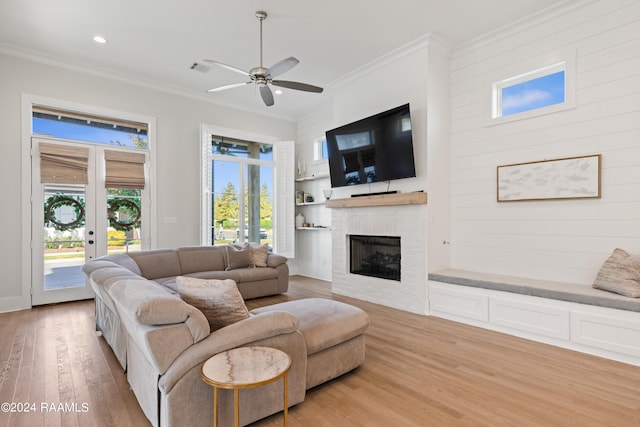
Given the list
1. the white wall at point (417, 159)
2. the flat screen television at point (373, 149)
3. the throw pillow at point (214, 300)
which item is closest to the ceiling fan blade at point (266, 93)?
the flat screen television at point (373, 149)

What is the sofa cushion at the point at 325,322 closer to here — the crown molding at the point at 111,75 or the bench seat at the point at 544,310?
the bench seat at the point at 544,310

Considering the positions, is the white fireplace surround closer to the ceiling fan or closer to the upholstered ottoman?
the upholstered ottoman

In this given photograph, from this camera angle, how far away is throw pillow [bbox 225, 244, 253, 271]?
5262mm

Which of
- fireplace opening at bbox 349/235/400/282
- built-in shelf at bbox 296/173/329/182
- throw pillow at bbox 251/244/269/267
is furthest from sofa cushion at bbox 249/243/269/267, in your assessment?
built-in shelf at bbox 296/173/329/182

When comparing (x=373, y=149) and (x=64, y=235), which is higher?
(x=373, y=149)

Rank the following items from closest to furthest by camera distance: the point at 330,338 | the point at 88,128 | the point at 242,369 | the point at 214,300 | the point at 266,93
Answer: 1. the point at 242,369
2. the point at 214,300
3. the point at 330,338
4. the point at 266,93
5. the point at 88,128

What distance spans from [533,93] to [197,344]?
4406mm

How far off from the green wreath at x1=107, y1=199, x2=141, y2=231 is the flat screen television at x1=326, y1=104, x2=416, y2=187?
10.9 feet

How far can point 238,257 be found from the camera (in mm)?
5344

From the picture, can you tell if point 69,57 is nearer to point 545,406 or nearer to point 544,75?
point 544,75

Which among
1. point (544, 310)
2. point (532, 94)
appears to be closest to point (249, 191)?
point (532, 94)

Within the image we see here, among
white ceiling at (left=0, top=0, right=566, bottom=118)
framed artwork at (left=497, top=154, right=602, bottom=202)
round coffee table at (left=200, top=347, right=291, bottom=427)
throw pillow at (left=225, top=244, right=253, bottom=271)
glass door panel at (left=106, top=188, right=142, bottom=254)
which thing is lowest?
round coffee table at (left=200, top=347, right=291, bottom=427)

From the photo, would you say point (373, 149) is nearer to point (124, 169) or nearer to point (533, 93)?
point (533, 93)

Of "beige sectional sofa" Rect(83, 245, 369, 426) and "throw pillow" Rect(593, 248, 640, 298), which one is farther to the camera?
"throw pillow" Rect(593, 248, 640, 298)
